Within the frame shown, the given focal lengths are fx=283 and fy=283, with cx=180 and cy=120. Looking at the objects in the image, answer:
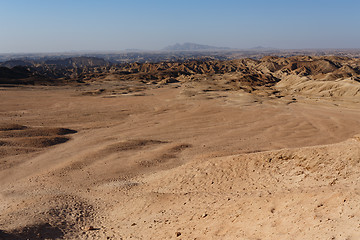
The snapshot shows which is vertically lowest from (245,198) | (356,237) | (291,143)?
(291,143)

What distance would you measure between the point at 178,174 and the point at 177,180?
496 millimetres

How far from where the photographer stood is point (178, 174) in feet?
42.7

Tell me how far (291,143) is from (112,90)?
124ft

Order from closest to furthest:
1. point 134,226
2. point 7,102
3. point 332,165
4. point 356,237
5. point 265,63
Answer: point 356,237 → point 134,226 → point 332,165 → point 7,102 → point 265,63

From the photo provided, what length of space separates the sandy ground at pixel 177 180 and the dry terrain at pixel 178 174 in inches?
1.8

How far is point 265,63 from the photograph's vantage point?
93125 millimetres

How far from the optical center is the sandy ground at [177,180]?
7703mm

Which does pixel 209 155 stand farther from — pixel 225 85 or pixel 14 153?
pixel 225 85

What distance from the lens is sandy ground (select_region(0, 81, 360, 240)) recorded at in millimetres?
7703

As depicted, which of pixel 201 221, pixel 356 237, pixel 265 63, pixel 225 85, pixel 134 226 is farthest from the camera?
pixel 265 63

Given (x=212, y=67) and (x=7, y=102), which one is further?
(x=212, y=67)

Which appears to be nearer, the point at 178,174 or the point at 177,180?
the point at 177,180

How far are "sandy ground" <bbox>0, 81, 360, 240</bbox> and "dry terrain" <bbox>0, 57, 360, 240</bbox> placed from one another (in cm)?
5

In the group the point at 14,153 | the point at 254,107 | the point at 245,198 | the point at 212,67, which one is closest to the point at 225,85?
the point at 254,107
